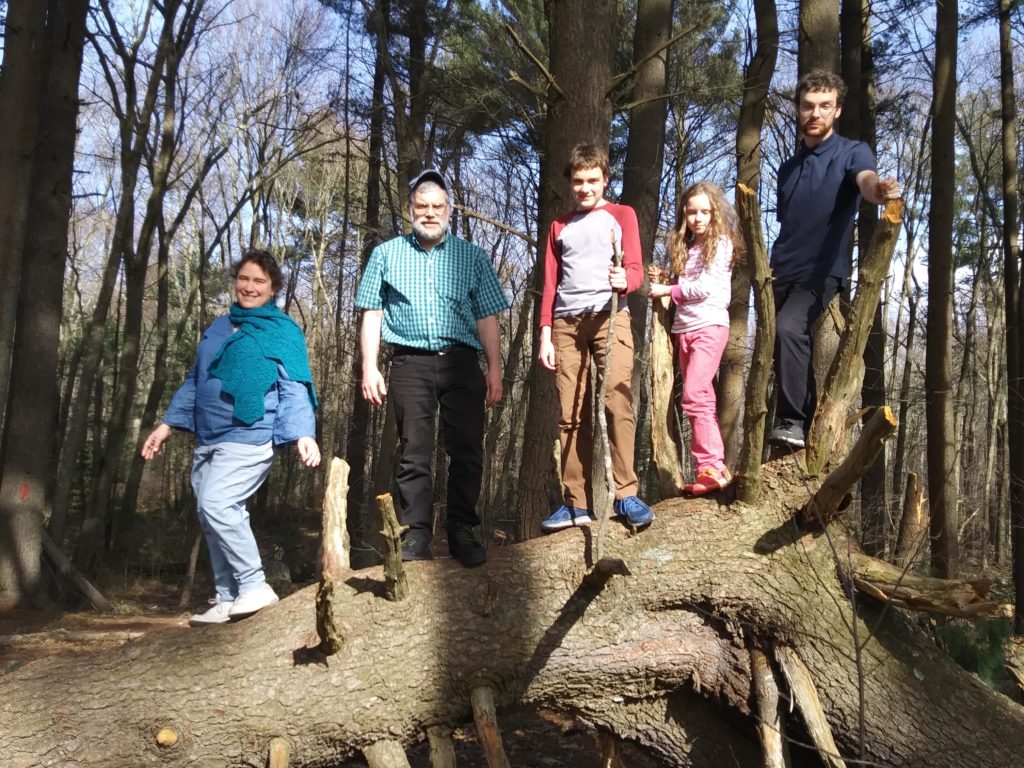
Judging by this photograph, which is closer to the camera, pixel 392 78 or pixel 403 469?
pixel 403 469

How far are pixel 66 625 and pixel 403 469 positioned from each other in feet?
20.3

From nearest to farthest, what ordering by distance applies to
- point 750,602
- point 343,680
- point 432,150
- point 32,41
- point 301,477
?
point 343,680 → point 750,602 → point 32,41 → point 432,150 → point 301,477

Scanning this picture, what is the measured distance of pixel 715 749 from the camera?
3.40 meters

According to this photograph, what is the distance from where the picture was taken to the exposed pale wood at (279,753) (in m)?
2.93

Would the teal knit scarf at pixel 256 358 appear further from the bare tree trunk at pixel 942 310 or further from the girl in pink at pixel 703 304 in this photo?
the bare tree trunk at pixel 942 310

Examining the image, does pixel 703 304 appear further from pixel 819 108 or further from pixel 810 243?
pixel 819 108

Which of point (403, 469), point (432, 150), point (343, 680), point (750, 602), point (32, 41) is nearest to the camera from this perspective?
point (343, 680)

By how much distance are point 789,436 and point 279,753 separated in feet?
8.04

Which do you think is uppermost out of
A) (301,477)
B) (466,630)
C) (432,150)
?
(432,150)

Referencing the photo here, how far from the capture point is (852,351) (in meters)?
3.12

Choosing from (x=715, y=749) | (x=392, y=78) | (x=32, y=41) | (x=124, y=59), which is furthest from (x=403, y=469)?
(x=124, y=59)

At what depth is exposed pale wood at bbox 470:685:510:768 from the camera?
300cm

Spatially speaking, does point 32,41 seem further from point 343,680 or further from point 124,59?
point 343,680

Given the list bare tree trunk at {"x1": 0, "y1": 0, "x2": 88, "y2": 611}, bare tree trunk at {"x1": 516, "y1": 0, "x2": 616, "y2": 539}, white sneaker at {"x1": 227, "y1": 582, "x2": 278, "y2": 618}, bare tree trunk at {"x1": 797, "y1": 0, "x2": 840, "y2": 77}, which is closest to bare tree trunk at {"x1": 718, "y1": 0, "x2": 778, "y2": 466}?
bare tree trunk at {"x1": 797, "y1": 0, "x2": 840, "y2": 77}
